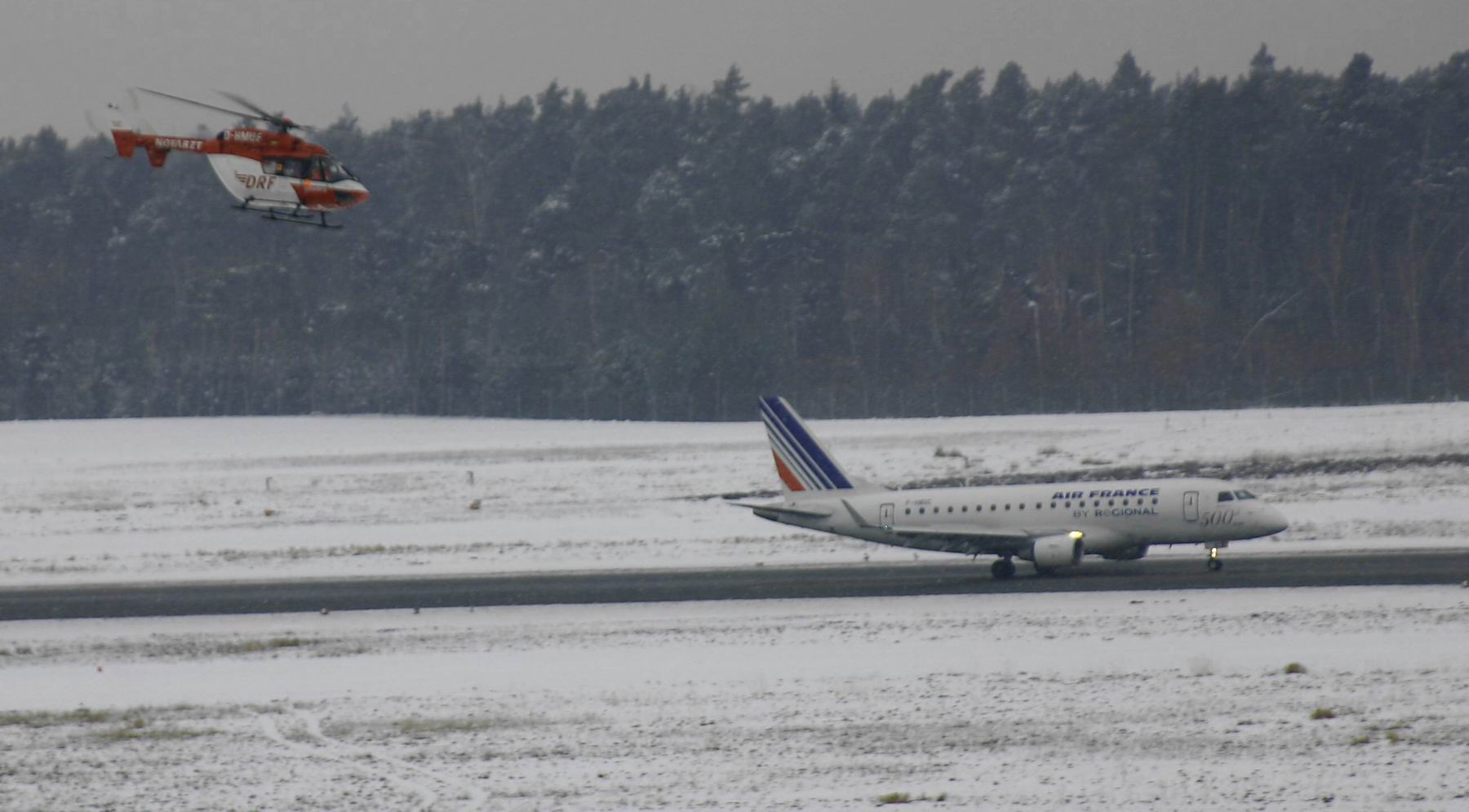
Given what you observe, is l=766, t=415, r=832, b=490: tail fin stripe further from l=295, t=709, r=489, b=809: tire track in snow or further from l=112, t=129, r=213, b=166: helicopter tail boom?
l=295, t=709, r=489, b=809: tire track in snow

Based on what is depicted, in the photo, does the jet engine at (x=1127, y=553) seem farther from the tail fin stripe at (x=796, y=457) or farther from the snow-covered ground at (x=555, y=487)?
the tail fin stripe at (x=796, y=457)

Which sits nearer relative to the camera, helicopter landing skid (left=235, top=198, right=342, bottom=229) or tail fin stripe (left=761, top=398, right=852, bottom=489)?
helicopter landing skid (left=235, top=198, right=342, bottom=229)

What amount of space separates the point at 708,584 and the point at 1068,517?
8935 millimetres

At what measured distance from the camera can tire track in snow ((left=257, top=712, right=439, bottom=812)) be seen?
17.7 metres

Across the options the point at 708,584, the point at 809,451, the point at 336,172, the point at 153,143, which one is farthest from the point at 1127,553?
the point at 153,143

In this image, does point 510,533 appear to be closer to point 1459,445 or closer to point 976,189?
point 1459,445

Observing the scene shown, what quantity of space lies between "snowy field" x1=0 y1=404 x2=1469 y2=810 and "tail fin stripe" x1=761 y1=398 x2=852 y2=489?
319 cm

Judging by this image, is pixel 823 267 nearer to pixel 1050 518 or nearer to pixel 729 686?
pixel 1050 518

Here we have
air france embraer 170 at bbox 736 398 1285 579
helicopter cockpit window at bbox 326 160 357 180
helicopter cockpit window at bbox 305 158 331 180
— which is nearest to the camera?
air france embraer 170 at bbox 736 398 1285 579

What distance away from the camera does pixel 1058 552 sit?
35906mm

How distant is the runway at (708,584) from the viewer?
3403cm

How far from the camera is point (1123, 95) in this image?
12312 centimetres

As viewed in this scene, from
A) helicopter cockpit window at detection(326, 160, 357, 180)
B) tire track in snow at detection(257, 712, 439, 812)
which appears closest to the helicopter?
helicopter cockpit window at detection(326, 160, 357, 180)

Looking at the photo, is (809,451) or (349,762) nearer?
(349,762)
